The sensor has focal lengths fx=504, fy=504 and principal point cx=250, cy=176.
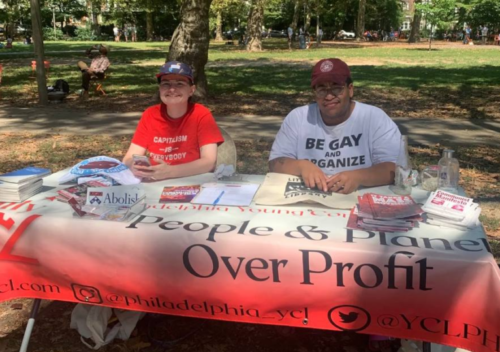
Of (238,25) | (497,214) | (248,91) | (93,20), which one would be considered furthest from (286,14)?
(497,214)

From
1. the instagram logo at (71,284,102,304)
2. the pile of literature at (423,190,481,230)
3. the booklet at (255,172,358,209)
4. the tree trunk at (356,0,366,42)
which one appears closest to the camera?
the pile of literature at (423,190,481,230)

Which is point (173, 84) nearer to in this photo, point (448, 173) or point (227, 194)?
point (227, 194)

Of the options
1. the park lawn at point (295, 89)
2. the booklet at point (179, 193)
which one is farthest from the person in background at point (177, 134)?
the park lawn at point (295, 89)

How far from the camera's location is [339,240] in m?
2.08

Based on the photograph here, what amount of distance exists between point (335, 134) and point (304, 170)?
52 centimetres

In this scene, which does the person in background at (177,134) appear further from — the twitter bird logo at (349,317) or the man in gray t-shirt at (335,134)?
the twitter bird logo at (349,317)

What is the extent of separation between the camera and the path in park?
7973 millimetres

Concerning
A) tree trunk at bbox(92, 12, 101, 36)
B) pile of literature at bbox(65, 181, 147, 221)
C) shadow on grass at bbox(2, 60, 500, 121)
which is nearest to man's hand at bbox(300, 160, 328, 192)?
pile of literature at bbox(65, 181, 147, 221)

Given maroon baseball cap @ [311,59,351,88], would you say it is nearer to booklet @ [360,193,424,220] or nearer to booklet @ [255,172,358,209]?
booklet @ [255,172,358,209]

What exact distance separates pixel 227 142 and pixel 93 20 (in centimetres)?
6251

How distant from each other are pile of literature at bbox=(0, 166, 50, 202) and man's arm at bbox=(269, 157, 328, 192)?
4.56 feet

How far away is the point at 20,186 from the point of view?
259cm

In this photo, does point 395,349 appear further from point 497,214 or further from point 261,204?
point 497,214

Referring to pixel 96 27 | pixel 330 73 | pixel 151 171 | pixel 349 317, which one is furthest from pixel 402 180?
pixel 96 27
